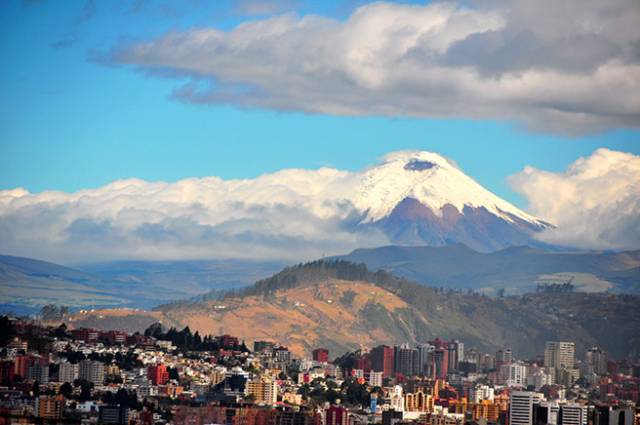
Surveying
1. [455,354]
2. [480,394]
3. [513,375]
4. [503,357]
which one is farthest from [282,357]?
[503,357]

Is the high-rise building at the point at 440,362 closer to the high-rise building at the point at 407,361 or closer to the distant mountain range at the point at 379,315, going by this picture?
the high-rise building at the point at 407,361

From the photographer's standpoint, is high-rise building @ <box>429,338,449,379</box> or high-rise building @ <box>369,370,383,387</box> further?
high-rise building @ <box>429,338,449,379</box>

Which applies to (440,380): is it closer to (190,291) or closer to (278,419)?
(278,419)

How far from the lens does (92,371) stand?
78688mm

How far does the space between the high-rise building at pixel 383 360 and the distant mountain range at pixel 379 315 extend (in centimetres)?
1812

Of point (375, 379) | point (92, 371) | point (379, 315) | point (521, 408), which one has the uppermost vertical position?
point (379, 315)

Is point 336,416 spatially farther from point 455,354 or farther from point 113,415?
point 455,354

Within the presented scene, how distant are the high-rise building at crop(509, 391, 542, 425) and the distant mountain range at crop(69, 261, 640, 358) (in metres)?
43.9

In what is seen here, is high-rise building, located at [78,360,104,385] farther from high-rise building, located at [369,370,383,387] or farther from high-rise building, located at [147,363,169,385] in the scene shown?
high-rise building, located at [369,370,383,387]

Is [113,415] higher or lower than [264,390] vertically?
lower

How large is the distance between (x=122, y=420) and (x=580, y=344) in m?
68.0

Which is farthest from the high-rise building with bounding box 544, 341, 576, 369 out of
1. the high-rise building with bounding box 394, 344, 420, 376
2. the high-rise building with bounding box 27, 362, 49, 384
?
the high-rise building with bounding box 27, 362, 49, 384

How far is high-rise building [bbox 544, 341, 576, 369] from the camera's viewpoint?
4587 inches

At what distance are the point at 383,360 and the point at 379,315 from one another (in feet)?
123
